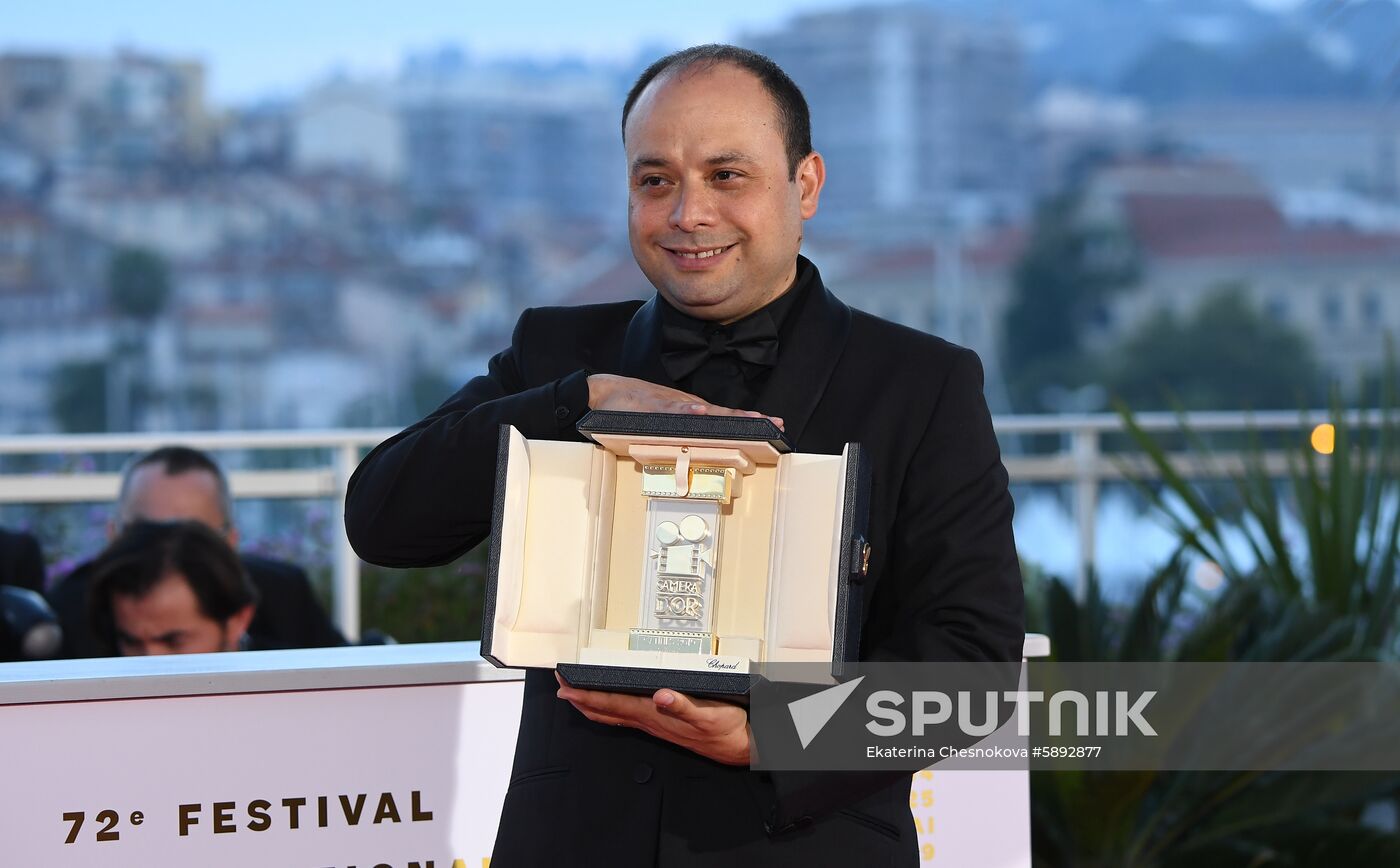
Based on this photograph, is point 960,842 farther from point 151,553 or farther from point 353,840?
point 151,553

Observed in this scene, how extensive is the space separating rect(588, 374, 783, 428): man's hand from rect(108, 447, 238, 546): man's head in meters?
2.61

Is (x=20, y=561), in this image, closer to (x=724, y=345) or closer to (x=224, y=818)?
(x=224, y=818)

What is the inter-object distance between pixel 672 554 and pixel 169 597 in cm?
191

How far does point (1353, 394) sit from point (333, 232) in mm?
25989

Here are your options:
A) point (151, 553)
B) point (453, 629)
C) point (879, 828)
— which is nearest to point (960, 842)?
point (879, 828)

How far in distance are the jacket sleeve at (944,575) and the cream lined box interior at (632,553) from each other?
0.09 meters

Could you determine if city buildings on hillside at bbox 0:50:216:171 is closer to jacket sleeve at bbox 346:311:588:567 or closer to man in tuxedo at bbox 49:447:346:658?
man in tuxedo at bbox 49:447:346:658

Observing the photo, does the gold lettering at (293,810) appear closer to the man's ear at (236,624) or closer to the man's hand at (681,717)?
the man's hand at (681,717)

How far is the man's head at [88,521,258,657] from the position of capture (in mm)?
2951

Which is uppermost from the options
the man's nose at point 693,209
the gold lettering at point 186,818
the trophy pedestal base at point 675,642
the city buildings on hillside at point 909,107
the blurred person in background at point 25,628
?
the city buildings on hillside at point 909,107

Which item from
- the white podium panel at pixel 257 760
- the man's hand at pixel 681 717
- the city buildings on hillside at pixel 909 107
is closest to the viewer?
the man's hand at pixel 681 717

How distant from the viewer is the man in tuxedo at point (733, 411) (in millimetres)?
1385

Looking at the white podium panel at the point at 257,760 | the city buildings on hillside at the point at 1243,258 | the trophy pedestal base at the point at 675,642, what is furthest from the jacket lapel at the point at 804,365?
the city buildings on hillside at the point at 1243,258

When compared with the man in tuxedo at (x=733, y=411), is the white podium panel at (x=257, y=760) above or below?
below
